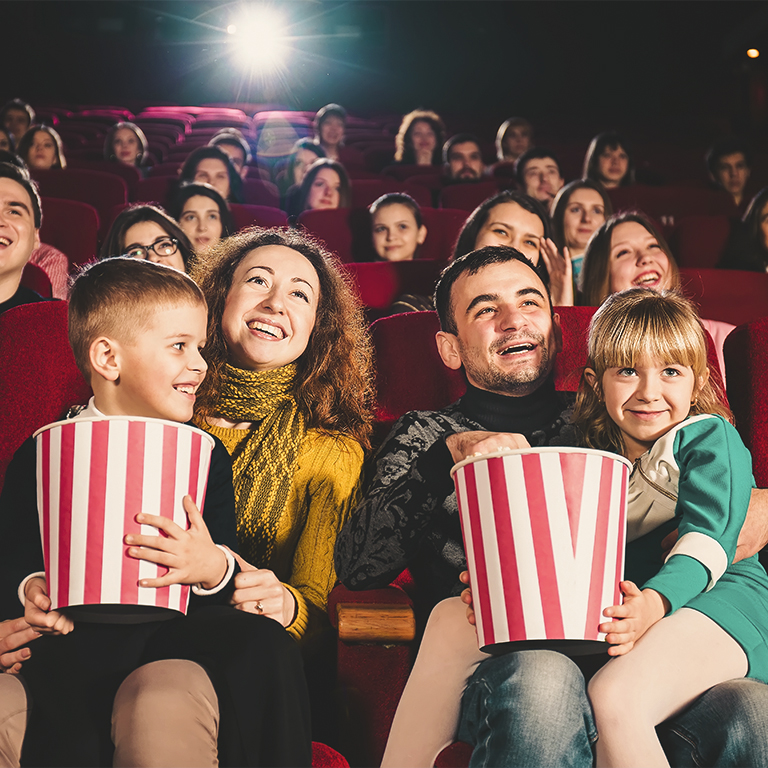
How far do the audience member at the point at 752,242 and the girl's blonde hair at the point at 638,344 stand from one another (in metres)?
1.26

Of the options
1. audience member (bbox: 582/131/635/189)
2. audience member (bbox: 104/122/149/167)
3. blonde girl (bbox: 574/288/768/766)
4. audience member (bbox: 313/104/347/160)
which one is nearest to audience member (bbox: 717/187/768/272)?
audience member (bbox: 582/131/635/189)

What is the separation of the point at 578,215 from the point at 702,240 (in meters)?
0.41

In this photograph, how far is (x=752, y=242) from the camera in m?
2.03

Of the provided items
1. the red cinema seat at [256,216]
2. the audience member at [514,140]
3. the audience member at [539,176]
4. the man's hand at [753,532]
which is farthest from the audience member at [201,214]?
the audience member at [514,140]

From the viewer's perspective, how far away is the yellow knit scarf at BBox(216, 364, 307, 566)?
3.01 feet

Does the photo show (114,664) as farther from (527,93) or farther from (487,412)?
(527,93)

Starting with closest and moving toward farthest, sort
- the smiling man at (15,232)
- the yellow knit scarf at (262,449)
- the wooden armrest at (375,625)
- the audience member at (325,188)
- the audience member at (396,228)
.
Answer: the wooden armrest at (375,625)
the yellow knit scarf at (262,449)
the smiling man at (15,232)
the audience member at (396,228)
the audience member at (325,188)

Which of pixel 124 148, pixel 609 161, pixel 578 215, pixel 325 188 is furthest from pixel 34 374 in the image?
pixel 124 148

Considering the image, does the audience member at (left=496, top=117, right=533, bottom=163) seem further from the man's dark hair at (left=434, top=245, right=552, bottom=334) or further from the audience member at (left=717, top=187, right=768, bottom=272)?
the man's dark hair at (left=434, top=245, right=552, bottom=334)

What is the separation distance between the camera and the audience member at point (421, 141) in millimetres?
3467

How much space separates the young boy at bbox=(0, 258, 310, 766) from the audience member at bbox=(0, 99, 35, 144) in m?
3.11

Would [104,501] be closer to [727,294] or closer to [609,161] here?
[727,294]

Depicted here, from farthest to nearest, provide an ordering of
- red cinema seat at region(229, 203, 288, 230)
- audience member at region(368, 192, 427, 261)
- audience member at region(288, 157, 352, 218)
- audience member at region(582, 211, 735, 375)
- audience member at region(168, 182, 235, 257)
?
audience member at region(288, 157, 352, 218), red cinema seat at region(229, 203, 288, 230), audience member at region(368, 192, 427, 261), audience member at region(168, 182, 235, 257), audience member at region(582, 211, 735, 375)

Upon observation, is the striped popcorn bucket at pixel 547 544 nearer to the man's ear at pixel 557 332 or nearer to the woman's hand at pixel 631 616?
the woman's hand at pixel 631 616
